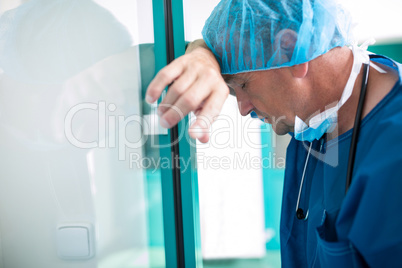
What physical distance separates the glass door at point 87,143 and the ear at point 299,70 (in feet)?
1.12

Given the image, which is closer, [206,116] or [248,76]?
[206,116]

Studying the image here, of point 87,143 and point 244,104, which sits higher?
point 244,104

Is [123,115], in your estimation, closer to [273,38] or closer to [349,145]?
[273,38]

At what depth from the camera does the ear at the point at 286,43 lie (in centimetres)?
59

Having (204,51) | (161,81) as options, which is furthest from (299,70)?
(161,81)

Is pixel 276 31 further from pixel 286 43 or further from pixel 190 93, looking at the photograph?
pixel 190 93

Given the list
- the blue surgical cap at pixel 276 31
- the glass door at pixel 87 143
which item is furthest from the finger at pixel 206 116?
the glass door at pixel 87 143

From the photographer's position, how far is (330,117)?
2.25 feet

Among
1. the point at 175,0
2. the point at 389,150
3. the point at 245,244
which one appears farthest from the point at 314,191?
the point at 175,0

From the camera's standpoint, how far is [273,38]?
1.96ft

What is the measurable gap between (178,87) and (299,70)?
0.30 m

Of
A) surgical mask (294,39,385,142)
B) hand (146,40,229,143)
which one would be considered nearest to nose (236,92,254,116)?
surgical mask (294,39,385,142)

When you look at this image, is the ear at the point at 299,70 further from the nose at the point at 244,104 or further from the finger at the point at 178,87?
the finger at the point at 178,87

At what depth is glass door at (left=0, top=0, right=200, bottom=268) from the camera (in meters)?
0.79
